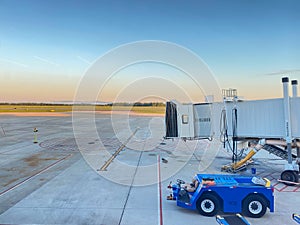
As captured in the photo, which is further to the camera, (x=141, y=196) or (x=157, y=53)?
(x=157, y=53)

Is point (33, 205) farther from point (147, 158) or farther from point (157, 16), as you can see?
point (157, 16)

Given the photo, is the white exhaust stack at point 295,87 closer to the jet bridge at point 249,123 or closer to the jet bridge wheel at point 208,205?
the jet bridge at point 249,123

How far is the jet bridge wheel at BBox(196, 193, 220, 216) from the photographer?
782cm

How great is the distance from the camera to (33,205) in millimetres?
8594

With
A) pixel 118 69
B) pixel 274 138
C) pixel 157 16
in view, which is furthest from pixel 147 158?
pixel 157 16

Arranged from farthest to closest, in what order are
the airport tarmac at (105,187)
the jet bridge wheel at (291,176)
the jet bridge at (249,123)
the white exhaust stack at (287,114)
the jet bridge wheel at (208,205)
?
1. the jet bridge at (249,123)
2. the white exhaust stack at (287,114)
3. the jet bridge wheel at (291,176)
4. the jet bridge wheel at (208,205)
5. the airport tarmac at (105,187)

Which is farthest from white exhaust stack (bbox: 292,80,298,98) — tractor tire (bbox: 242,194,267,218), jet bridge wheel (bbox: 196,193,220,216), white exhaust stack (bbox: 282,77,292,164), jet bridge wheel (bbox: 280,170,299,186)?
jet bridge wheel (bbox: 196,193,220,216)

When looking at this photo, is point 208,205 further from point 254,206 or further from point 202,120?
point 202,120

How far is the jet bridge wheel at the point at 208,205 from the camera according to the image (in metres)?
7.82

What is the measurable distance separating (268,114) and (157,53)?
285 inches

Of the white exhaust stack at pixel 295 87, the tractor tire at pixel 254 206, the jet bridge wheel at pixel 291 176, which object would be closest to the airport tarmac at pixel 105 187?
the tractor tire at pixel 254 206

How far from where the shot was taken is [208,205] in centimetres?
789

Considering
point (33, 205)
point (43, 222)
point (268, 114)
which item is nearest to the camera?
point (43, 222)

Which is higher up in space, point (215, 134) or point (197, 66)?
point (197, 66)
